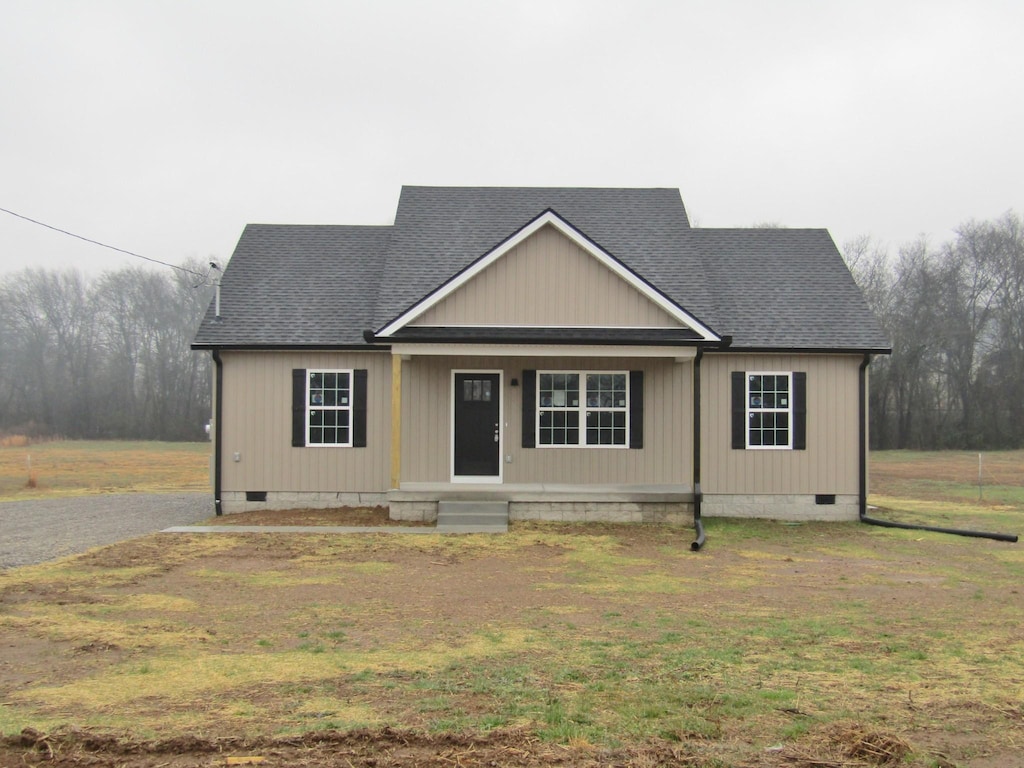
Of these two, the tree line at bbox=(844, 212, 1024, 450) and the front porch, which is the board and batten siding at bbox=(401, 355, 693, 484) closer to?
the front porch

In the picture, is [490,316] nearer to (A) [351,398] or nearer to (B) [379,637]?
(A) [351,398]

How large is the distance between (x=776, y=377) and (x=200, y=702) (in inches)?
529

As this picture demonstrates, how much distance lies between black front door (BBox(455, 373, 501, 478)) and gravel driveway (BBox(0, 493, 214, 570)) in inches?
200

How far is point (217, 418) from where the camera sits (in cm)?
1686

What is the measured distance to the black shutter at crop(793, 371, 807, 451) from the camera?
16.8 m

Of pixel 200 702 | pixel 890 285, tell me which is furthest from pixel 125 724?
pixel 890 285

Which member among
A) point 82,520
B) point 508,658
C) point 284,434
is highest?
point 284,434

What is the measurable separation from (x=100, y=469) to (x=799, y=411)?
2539 cm

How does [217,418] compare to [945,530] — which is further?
[217,418]

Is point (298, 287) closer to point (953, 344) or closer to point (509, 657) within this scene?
point (509, 657)

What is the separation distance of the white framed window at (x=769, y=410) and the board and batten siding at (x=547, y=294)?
2.77 metres

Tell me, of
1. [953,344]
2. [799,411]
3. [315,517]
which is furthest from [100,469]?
[953,344]

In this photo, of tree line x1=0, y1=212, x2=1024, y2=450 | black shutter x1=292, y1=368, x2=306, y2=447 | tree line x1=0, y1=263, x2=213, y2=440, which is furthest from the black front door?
tree line x1=0, y1=263, x2=213, y2=440

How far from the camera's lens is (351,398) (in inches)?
663
